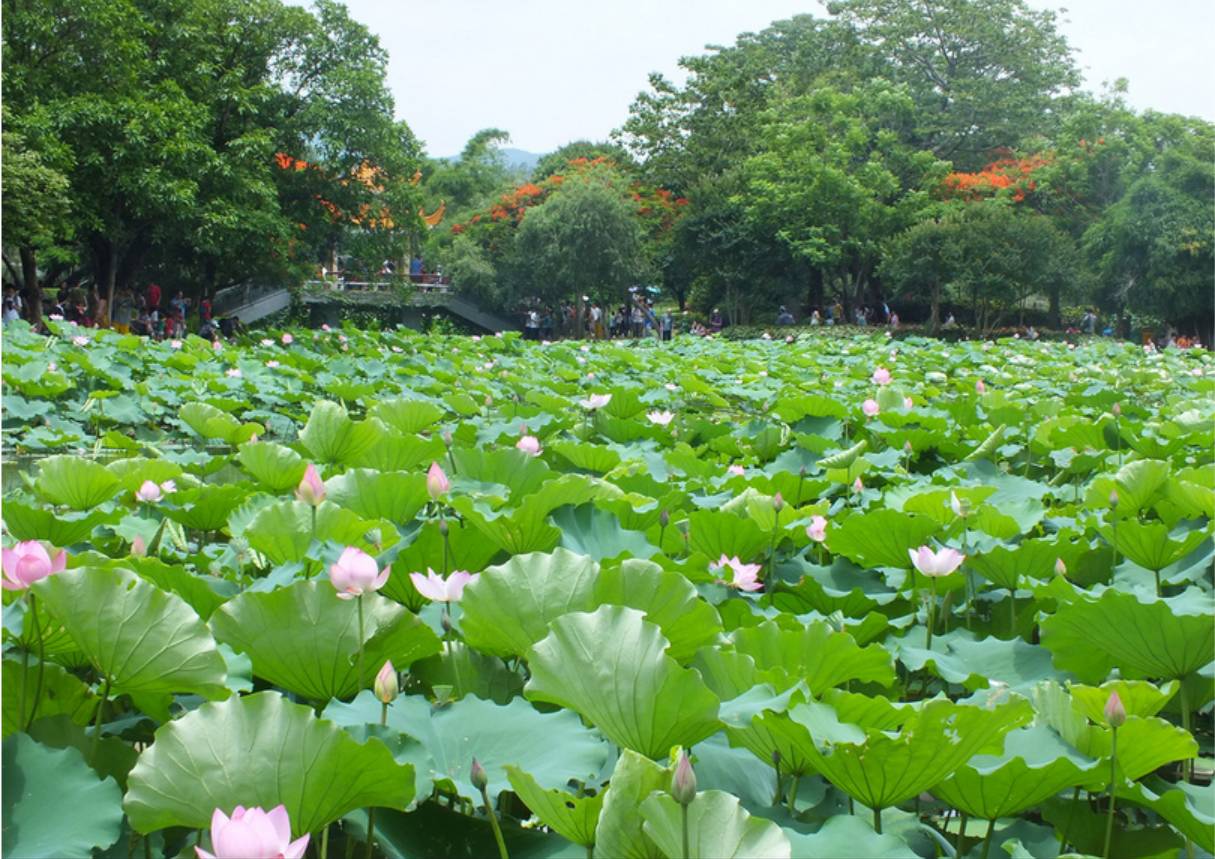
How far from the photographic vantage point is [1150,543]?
1.52 meters

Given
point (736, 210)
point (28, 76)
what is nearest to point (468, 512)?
point (28, 76)

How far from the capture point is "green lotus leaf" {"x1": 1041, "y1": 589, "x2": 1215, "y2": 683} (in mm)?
1070

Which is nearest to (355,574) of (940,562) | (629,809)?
(629,809)

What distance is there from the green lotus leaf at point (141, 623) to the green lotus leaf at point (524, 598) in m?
0.22

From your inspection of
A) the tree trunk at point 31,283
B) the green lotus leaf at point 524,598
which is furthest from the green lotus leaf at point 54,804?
the tree trunk at point 31,283

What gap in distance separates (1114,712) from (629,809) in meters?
0.36

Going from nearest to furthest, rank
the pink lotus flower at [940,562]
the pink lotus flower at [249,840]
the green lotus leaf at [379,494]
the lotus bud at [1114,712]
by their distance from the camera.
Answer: the pink lotus flower at [249,840]
the lotus bud at [1114,712]
the pink lotus flower at [940,562]
the green lotus leaf at [379,494]

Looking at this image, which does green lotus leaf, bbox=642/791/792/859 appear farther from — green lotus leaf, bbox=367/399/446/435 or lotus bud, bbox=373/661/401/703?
green lotus leaf, bbox=367/399/446/435

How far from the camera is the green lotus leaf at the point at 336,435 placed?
2.09m

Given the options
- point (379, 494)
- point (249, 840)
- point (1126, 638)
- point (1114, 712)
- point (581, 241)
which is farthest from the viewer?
point (581, 241)

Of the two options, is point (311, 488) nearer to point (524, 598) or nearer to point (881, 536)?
point (524, 598)

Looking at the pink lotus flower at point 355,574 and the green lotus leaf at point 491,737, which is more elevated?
the pink lotus flower at point 355,574

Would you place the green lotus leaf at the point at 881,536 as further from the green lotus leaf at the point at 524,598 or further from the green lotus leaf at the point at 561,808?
the green lotus leaf at the point at 561,808

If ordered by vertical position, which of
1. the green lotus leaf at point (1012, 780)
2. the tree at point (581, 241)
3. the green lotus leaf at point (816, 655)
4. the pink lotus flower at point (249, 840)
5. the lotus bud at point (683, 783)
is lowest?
the green lotus leaf at point (1012, 780)
